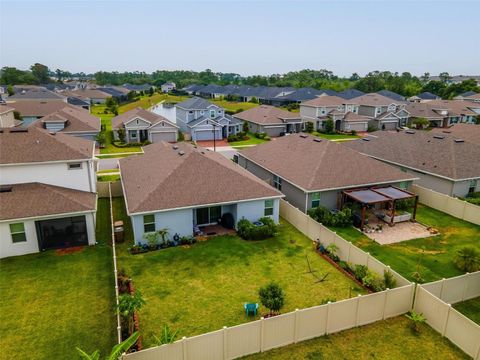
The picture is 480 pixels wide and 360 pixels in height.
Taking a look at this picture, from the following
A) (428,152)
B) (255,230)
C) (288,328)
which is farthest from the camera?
(428,152)

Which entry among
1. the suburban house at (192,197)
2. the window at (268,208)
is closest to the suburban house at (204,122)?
the suburban house at (192,197)

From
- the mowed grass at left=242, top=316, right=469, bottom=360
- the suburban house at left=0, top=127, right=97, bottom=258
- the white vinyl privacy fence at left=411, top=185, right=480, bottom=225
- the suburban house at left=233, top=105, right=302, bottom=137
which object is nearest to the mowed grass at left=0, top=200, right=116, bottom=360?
the suburban house at left=0, top=127, right=97, bottom=258

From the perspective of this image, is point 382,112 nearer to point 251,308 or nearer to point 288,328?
point 251,308

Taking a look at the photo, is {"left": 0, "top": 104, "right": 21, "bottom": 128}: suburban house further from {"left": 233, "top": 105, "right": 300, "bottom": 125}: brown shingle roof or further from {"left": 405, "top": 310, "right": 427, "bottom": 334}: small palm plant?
{"left": 405, "top": 310, "right": 427, "bottom": 334}: small palm plant

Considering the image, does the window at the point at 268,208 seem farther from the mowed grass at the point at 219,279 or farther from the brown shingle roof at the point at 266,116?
the brown shingle roof at the point at 266,116

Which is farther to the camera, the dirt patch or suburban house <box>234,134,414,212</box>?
suburban house <box>234,134,414,212</box>

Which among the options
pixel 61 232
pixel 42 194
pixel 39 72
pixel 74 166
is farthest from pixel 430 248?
pixel 39 72
